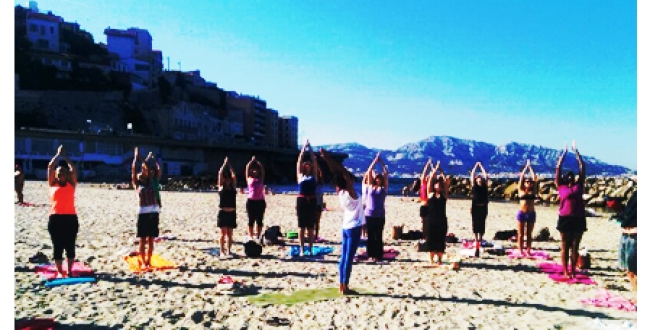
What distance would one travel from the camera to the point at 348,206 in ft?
18.8

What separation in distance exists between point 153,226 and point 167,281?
0.98 meters

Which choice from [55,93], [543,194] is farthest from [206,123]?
[543,194]

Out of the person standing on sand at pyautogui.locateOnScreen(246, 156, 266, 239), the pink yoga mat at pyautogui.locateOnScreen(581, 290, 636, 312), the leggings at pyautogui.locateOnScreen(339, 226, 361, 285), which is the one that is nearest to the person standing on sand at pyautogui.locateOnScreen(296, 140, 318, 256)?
the person standing on sand at pyautogui.locateOnScreen(246, 156, 266, 239)

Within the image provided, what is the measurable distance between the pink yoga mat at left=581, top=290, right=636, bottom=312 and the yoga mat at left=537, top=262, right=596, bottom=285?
0.73 meters

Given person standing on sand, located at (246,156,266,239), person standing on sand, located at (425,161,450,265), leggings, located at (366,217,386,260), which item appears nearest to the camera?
person standing on sand, located at (425,161,450,265)

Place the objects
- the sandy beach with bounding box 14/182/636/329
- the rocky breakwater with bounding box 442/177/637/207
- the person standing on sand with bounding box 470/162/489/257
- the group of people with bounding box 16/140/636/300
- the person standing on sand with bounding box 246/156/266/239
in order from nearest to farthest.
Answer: the sandy beach with bounding box 14/182/636/329, the group of people with bounding box 16/140/636/300, the person standing on sand with bounding box 470/162/489/257, the person standing on sand with bounding box 246/156/266/239, the rocky breakwater with bounding box 442/177/637/207

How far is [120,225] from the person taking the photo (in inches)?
498

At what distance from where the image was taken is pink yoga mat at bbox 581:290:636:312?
5613 mm

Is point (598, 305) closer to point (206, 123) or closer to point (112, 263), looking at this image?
point (112, 263)

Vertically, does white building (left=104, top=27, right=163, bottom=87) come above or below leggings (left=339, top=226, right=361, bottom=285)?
above

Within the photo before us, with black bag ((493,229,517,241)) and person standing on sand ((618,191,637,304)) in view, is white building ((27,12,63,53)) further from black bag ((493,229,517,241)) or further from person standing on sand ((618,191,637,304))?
person standing on sand ((618,191,637,304))

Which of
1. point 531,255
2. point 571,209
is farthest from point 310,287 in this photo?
point 531,255

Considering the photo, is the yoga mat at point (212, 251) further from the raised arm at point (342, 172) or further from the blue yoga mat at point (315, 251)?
the raised arm at point (342, 172)
